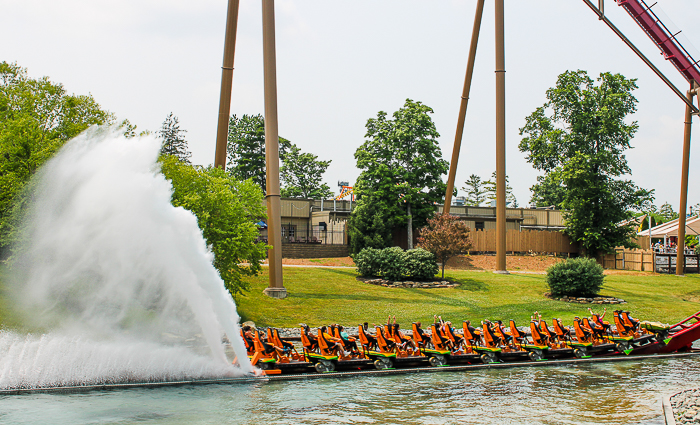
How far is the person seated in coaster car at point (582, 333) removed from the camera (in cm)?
2183

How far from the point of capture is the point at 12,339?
18141 millimetres

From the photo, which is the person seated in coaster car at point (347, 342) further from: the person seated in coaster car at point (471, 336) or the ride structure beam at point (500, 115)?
the ride structure beam at point (500, 115)

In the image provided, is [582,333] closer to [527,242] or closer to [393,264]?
[393,264]

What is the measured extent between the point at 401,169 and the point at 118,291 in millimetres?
Result: 36319

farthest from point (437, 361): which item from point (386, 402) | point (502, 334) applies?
point (386, 402)

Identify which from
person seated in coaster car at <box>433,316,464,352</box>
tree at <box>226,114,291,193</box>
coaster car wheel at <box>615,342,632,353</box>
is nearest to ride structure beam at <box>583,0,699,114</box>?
coaster car wheel at <box>615,342,632,353</box>

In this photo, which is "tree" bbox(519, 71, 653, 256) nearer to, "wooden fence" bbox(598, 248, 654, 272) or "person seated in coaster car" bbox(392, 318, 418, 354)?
"wooden fence" bbox(598, 248, 654, 272)

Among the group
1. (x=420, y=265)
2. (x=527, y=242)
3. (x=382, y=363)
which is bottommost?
(x=382, y=363)

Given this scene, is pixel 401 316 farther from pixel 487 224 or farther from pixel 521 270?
pixel 487 224

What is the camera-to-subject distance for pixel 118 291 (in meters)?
16.3

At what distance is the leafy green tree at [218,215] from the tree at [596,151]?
33721 mm

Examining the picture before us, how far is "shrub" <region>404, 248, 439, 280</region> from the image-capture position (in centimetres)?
3741

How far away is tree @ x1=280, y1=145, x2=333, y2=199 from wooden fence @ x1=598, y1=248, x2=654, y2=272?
47.5m

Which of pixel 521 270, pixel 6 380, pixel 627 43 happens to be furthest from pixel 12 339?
pixel 521 270
